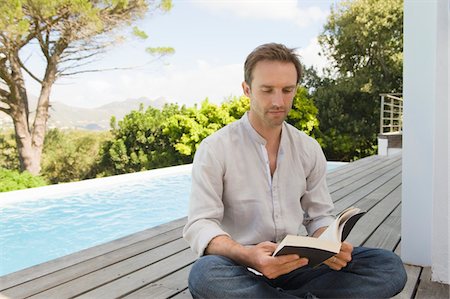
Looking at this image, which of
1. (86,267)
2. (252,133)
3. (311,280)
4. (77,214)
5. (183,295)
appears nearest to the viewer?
(311,280)

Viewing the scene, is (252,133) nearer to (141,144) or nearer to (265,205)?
(265,205)

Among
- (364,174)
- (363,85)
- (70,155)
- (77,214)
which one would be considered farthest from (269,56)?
(363,85)

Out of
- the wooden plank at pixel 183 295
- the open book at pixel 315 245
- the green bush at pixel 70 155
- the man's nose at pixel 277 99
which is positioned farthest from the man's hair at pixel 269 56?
the green bush at pixel 70 155

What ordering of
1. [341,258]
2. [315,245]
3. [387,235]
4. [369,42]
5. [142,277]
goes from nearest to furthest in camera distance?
1. [315,245]
2. [341,258]
3. [142,277]
4. [387,235]
5. [369,42]

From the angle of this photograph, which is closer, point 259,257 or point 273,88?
point 259,257

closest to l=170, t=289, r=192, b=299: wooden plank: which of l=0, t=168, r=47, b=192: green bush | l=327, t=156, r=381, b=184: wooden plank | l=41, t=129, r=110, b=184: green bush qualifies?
l=327, t=156, r=381, b=184: wooden plank

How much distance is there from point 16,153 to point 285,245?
1050cm

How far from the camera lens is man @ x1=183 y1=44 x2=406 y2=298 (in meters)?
1.21

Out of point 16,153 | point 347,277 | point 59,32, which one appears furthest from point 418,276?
point 16,153

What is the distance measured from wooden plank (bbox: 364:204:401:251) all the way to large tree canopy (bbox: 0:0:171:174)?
783 cm

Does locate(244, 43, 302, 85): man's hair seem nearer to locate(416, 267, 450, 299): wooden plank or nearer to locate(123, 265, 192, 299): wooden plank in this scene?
locate(123, 265, 192, 299): wooden plank

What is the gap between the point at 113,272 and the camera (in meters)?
1.92

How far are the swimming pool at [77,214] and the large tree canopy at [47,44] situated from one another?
12.0 ft

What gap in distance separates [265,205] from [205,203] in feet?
0.64
